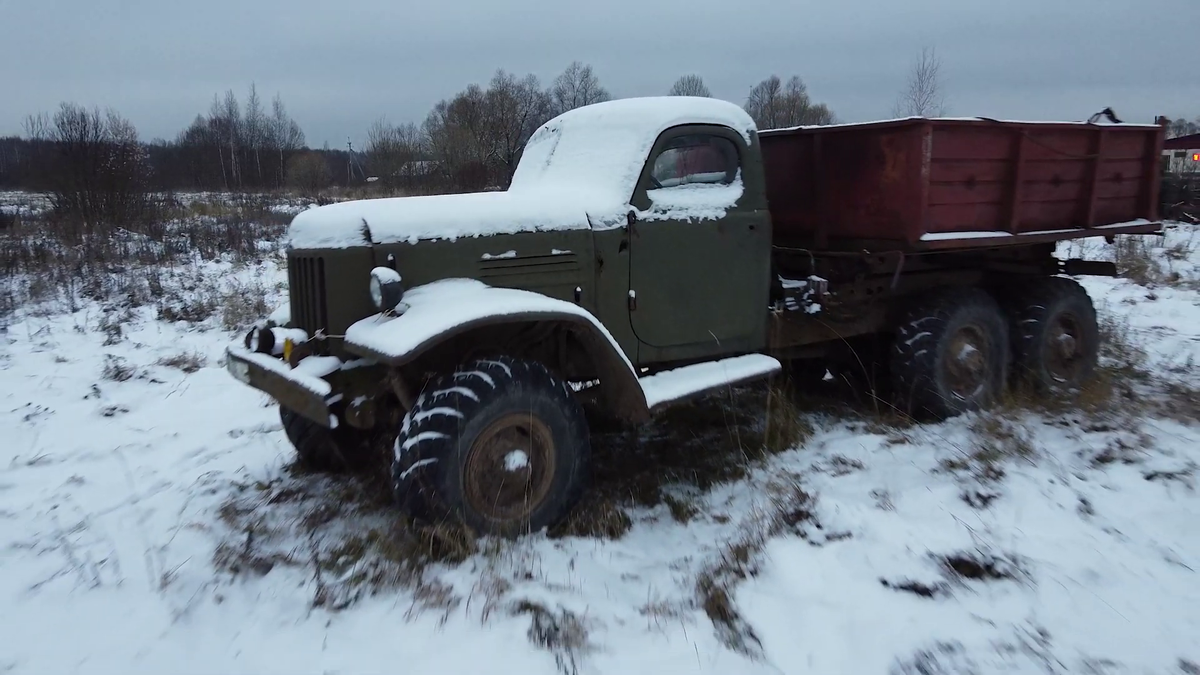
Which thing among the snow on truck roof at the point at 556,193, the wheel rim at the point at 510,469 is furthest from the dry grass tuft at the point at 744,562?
the snow on truck roof at the point at 556,193

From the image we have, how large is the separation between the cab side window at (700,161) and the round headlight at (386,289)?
Answer: 1.66m

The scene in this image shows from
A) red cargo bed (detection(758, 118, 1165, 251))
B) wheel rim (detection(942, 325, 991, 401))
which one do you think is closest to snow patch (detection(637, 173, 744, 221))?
red cargo bed (detection(758, 118, 1165, 251))

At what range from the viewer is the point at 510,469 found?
341 centimetres

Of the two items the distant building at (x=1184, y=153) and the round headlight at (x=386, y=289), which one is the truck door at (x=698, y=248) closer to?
the round headlight at (x=386, y=289)

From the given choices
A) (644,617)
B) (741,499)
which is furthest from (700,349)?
(644,617)

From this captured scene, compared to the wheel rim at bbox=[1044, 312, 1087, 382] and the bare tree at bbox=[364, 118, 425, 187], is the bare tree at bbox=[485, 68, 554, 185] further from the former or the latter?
the wheel rim at bbox=[1044, 312, 1087, 382]

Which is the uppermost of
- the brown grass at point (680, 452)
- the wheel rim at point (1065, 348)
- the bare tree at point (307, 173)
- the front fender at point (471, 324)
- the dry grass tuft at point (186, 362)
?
the bare tree at point (307, 173)

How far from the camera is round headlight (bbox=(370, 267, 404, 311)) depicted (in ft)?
10.8

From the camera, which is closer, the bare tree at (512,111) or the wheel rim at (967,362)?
A: the wheel rim at (967,362)

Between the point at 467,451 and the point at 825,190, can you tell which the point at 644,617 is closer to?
the point at 467,451

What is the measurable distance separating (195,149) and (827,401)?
128 ft

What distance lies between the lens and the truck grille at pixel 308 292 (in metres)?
3.54

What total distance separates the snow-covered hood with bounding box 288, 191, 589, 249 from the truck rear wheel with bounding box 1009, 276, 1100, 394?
11.2 ft

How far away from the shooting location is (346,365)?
3578 millimetres
